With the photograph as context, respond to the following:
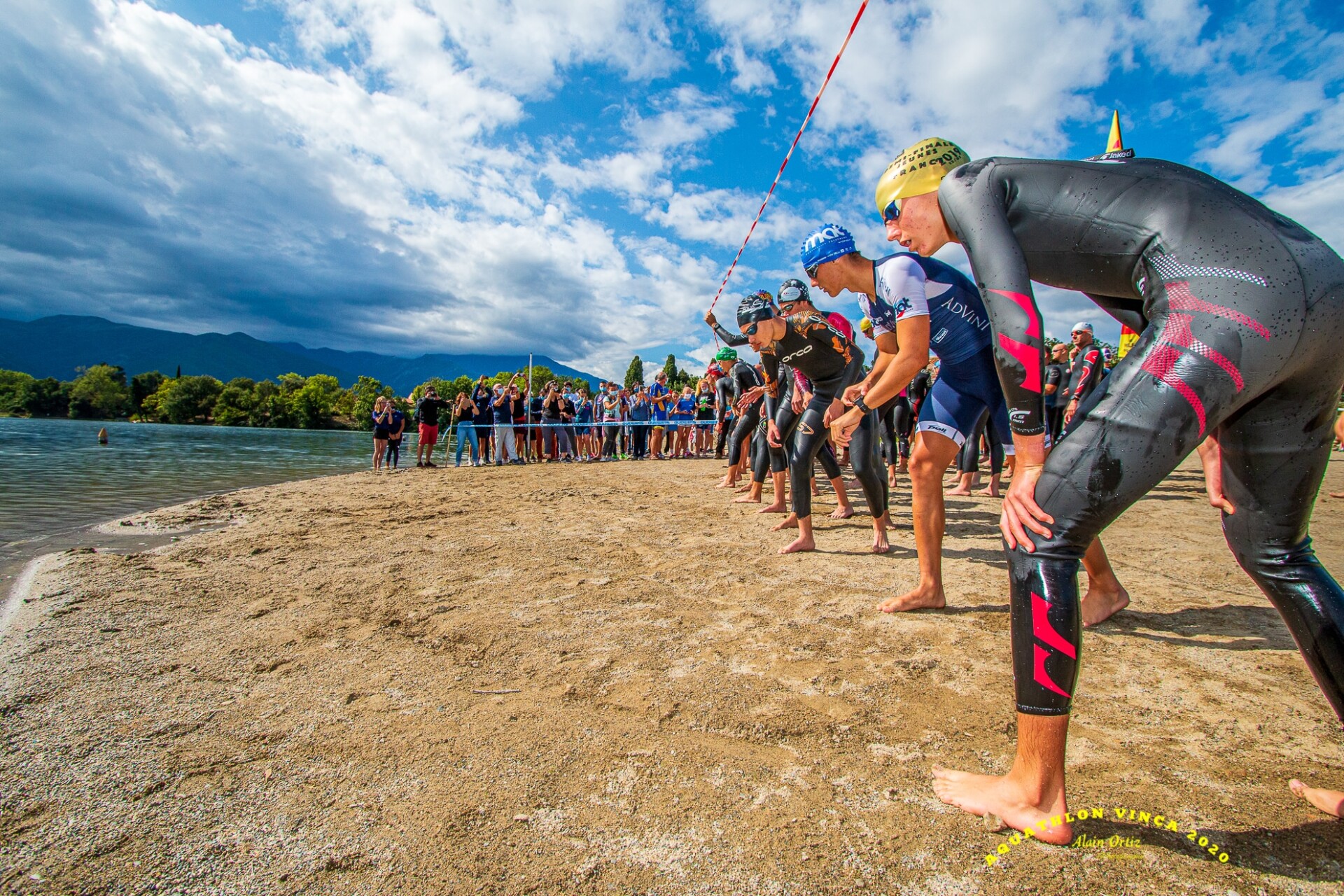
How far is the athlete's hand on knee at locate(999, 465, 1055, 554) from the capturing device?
1.46 metres

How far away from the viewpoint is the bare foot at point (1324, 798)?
1.49 metres

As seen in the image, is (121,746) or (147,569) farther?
(147,569)

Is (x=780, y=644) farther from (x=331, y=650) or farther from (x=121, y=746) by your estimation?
(x=121, y=746)

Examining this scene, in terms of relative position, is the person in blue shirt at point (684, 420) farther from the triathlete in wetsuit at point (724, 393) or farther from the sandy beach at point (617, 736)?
the sandy beach at point (617, 736)

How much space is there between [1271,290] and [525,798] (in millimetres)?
2252

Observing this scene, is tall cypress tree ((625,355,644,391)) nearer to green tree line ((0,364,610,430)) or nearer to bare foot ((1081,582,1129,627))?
green tree line ((0,364,610,430))

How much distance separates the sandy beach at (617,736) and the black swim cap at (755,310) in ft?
7.65

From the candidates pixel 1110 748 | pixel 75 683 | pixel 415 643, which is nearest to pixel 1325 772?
pixel 1110 748

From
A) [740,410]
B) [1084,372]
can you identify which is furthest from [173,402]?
[1084,372]

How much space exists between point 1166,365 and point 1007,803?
3.78 ft

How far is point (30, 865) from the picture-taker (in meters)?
1.35

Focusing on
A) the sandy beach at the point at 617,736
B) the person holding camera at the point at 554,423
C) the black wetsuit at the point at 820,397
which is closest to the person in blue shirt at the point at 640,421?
the person holding camera at the point at 554,423

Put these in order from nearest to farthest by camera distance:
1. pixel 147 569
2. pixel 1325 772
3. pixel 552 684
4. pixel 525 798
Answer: pixel 525 798 < pixel 1325 772 < pixel 552 684 < pixel 147 569

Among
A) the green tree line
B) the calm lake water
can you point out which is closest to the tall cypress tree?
the green tree line
